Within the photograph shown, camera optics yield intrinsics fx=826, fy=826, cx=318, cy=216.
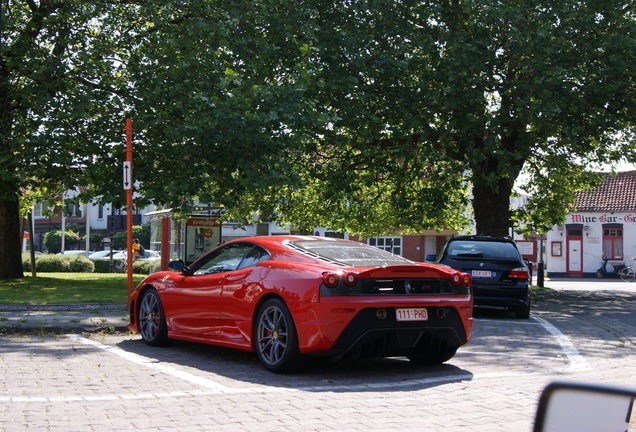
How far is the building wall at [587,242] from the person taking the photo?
53969mm

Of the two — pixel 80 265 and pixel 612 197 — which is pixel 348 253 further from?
pixel 612 197

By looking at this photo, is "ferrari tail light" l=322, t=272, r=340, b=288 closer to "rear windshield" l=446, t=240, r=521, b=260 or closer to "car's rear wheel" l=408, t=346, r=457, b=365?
"car's rear wheel" l=408, t=346, r=457, b=365

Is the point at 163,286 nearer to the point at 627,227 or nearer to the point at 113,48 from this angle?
the point at 113,48

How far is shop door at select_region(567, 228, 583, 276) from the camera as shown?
180ft

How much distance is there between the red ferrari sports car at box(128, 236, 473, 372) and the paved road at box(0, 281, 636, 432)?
0.30 metres

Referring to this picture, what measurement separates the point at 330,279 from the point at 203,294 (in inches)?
83.5

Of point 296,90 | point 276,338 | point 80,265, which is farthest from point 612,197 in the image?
point 276,338

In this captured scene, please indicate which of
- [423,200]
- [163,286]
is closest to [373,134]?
[423,200]

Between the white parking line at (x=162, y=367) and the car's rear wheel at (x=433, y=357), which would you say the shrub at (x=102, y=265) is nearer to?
the white parking line at (x=162, y=367)

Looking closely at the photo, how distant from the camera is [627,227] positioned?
177ft

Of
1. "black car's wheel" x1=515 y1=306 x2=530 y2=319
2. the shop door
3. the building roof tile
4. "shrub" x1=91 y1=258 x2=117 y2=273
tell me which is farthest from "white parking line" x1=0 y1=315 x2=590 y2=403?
the building roof tile

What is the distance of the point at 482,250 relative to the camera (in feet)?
54.1

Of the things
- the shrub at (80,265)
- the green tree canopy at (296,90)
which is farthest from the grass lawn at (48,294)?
the shrub at (80,265)

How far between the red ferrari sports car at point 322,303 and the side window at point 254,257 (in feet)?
0.05
